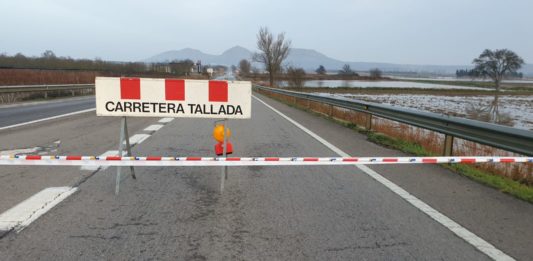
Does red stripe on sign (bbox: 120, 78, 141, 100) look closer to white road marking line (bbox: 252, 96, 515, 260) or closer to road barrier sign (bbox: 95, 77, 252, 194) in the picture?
road barrier sign (bbox: 95, 77, 252, 194)

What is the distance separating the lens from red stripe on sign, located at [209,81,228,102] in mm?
5044

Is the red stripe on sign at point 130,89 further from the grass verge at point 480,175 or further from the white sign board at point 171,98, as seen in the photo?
the grass verge at point 480,175

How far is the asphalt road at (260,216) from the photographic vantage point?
3285mm

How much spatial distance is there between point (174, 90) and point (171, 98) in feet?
0.35

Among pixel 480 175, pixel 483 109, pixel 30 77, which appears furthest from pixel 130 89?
pixel 483 109

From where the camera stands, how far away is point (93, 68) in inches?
2283

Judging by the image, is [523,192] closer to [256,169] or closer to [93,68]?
[256,169]

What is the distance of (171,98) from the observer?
503 cm

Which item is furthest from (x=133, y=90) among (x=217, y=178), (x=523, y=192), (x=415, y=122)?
(x=415, y=122)

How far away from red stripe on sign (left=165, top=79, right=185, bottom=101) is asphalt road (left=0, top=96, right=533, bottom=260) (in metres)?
1.15

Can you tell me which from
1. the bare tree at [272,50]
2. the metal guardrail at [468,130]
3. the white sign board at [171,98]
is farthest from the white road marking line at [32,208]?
the bare tree at [272,50]

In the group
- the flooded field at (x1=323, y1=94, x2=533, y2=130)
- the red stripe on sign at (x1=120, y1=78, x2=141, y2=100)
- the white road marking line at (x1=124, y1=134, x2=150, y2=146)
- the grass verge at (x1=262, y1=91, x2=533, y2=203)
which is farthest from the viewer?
the flooded field at (x1=323, y1=94, x2=533, y2=130)

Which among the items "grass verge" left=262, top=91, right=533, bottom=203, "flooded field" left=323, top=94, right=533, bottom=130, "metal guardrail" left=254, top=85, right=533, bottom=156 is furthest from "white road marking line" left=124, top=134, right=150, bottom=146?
"flooded field" left=323, top=94, right=533, bottom=130

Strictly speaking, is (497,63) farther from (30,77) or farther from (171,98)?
(171,98)
